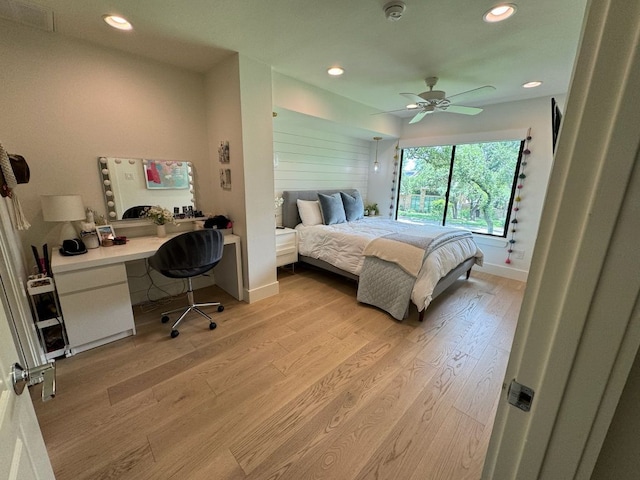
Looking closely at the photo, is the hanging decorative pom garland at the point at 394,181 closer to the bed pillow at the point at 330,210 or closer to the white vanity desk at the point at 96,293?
the bed pillow at the point at 330,210

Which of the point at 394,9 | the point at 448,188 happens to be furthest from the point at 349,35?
the point at 448,188

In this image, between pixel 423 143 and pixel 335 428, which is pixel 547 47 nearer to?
pixel 423 143

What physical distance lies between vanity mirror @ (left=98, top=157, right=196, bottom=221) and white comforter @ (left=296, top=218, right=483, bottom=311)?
1583mm

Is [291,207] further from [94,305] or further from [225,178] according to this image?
[94,305]

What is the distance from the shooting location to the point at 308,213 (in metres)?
4.02

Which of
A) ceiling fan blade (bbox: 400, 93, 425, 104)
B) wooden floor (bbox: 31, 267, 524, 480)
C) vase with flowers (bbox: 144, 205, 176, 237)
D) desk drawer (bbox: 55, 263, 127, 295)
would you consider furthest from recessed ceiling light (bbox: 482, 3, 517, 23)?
desk drawer (bbox: 55, 263, 127, 295)

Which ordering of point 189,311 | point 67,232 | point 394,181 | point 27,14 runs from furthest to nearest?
Answer: point 394,181
point 189,311
point 67,232
point 27,14

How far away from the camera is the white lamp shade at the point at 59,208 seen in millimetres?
2045

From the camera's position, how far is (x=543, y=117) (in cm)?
353

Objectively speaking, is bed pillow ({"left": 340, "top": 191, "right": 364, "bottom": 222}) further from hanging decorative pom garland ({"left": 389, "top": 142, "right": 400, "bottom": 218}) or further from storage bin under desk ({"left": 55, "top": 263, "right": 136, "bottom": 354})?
storage bin under desk ({"left": 55, "top": 263, "right": 136, "bottom": 354})

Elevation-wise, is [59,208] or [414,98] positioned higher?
[414,98]

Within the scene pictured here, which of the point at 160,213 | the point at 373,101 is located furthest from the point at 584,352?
the point at 373,101

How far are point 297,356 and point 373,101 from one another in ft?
11.5

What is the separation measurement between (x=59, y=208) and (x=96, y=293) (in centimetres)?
72
